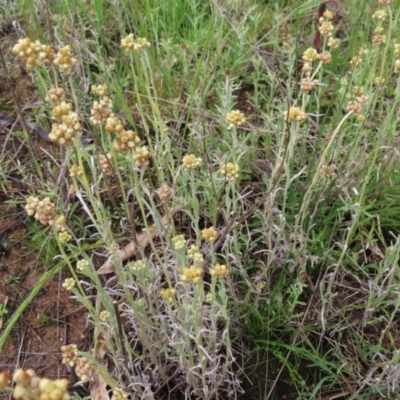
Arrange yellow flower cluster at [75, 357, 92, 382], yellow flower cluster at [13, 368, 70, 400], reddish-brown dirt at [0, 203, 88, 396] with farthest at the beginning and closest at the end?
reddish-brown dirt at [0, 203, 88, 396] < yellow flower cluster at [75, 357, 92, 382] < yellow flower cluster at [13, 368, 70, 400]

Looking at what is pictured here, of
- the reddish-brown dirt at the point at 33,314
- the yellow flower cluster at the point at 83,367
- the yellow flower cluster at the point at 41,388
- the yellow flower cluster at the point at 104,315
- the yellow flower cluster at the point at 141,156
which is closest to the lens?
the yellow flower cluster at the point at 41,388

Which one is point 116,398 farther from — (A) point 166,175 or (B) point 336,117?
(B) point 336,117

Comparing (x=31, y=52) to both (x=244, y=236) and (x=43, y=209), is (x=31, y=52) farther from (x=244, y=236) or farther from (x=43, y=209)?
(x=244, y=236)

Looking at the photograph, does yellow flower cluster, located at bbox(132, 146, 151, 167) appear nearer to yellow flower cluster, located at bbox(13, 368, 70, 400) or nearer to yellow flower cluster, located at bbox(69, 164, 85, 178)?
yellow flower cluster, located at bbox(69, 164, 85, 178)

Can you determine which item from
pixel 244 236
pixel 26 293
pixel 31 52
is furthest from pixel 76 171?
pixel 26 293

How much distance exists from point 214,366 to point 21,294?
2.27 feet

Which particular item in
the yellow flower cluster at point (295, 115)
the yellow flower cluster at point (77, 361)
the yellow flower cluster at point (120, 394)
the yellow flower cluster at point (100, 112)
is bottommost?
the yellow flower cluster at point (120, 394)

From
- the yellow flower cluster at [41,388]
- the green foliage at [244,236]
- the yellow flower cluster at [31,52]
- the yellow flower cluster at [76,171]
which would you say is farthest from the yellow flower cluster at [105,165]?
the yellow flower cluster at [41,388]

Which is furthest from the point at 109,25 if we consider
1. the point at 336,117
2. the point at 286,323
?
the point at 286,323

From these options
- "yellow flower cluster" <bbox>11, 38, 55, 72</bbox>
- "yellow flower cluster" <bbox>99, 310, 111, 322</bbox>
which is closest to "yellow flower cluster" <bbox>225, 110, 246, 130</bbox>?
"yellow flower cluster" <bbox>11, 38, 55, 72</bbox>

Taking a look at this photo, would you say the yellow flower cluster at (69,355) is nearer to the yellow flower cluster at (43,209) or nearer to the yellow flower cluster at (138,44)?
the yellow flower cluster at (43,209)

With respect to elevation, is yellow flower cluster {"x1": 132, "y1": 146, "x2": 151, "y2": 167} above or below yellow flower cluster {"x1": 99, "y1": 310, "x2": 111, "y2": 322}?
above

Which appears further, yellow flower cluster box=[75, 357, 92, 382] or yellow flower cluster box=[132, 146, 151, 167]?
yellow flower cluster box=[75, 357, 92, 382]

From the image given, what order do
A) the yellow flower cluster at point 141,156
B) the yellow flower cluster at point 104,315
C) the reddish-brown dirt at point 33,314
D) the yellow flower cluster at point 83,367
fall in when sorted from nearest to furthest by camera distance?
the yellow flower cluster at point 141,156, the yellow flower cluster at point 83,367, the yellow flower cluster at point 104,315, the reddish-brown dirt at point 33,314
